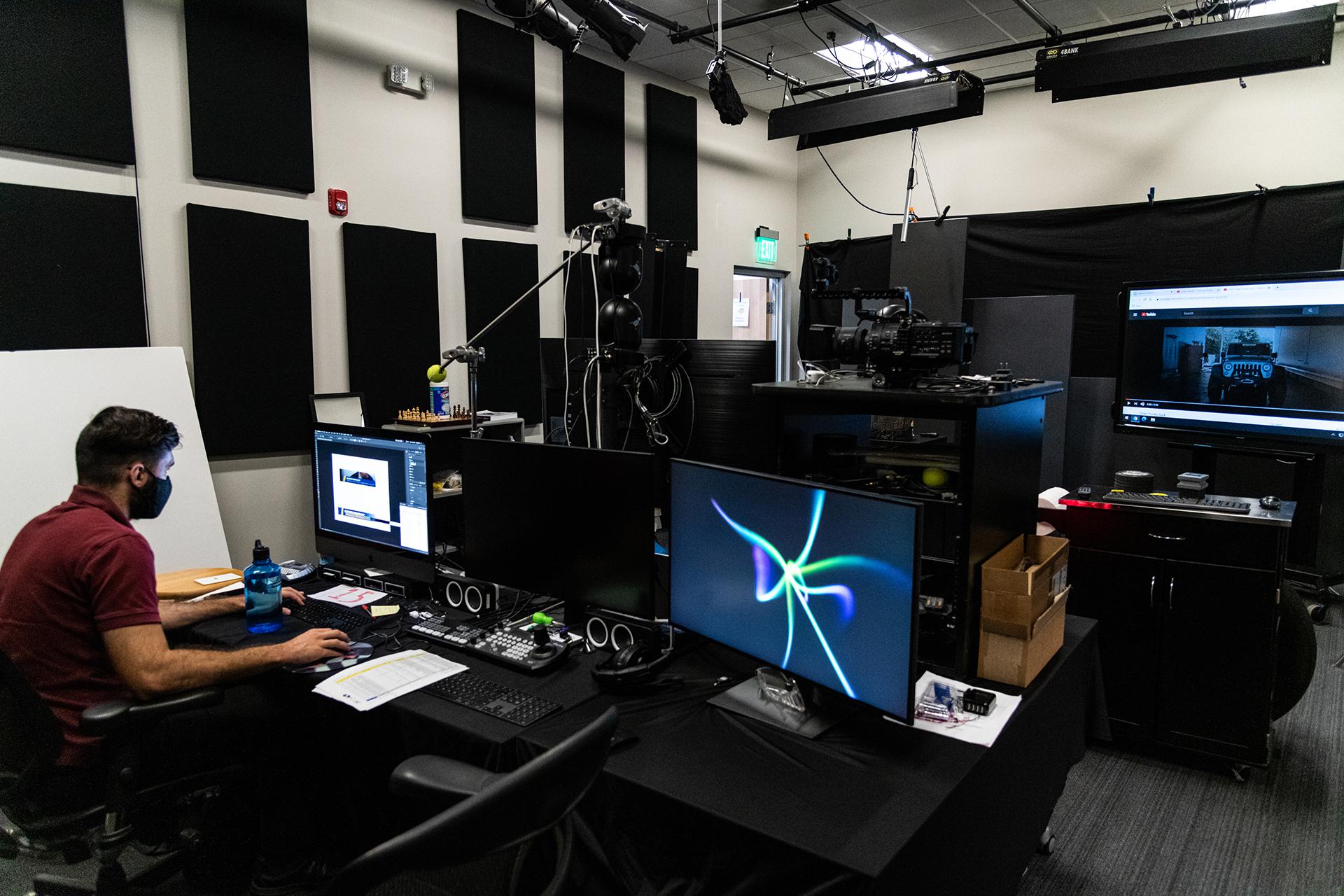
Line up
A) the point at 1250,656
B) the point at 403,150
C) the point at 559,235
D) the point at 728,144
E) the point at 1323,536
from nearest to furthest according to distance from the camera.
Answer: the point at 1250,656 → the point at 403,150 → the point at 1323,536 → the point at 559,235 → the point at 728,144

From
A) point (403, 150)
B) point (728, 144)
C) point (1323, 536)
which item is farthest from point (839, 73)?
point (1323, 536)

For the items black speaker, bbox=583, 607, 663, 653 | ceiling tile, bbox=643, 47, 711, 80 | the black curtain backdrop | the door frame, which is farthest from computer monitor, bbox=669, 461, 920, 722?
the door frame

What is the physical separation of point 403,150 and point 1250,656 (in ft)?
14.1

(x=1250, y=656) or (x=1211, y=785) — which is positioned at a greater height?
(x=1250, y=656)

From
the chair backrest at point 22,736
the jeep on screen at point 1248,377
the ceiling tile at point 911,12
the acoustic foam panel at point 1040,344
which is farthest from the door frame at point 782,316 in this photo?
the chair backrest at point 22,736

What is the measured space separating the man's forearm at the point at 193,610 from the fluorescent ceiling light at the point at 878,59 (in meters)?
4.78

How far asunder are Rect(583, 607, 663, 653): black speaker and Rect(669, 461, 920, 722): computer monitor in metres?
0.07

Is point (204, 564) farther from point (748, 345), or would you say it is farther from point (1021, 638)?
point (1021, 638)

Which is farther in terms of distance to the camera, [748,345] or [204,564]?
[204,564]

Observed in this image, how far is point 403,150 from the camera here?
4020 mm

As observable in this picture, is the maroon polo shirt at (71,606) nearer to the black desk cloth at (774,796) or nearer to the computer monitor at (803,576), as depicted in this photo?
the black desk cloth at (774,796)

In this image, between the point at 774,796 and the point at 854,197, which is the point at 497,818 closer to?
the point at 774,796

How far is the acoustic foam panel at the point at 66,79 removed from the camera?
9.11 feet

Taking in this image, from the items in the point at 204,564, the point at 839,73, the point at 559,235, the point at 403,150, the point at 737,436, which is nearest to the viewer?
the point at 737,436
